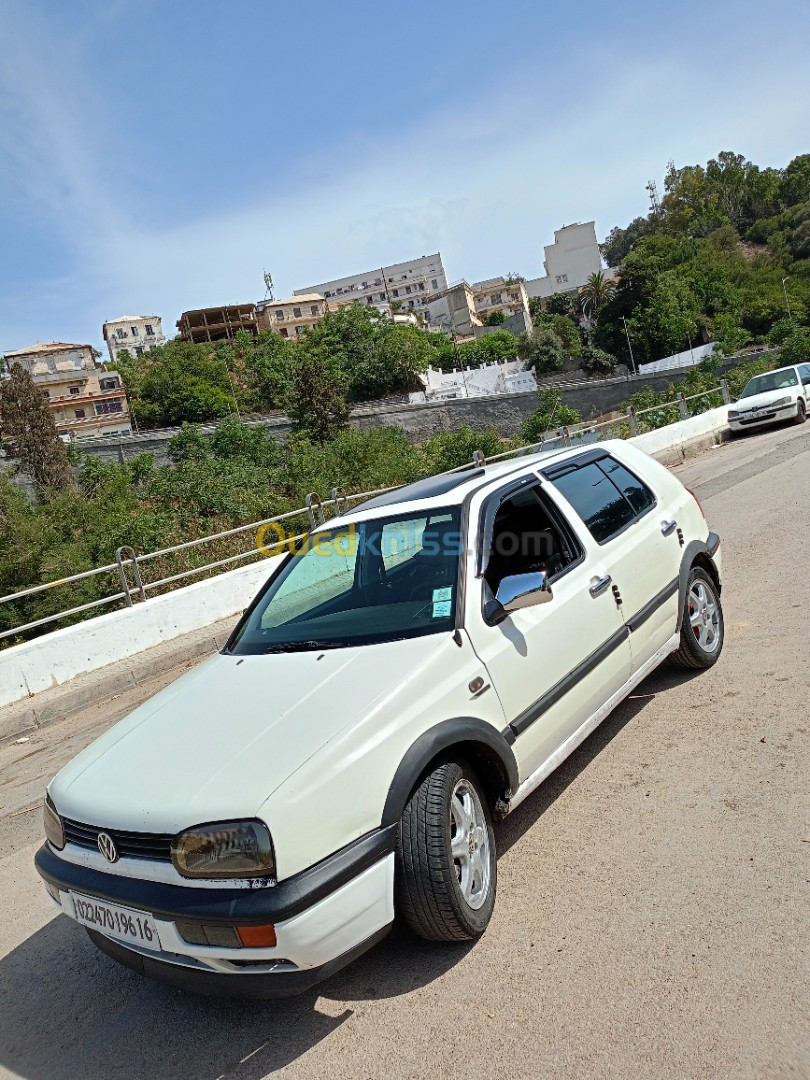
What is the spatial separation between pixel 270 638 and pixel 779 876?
2.33 meters

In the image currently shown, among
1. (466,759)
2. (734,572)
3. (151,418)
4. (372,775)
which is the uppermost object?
(151,418)

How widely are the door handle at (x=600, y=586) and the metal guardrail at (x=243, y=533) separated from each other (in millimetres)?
1785

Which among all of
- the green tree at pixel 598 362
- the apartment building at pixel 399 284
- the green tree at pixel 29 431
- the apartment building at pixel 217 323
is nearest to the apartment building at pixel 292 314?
the apartment building at pixel 217 323

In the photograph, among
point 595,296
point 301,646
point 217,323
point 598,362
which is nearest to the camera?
point 301,646

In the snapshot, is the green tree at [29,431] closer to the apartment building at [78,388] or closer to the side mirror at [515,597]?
the apartment building at [78,388]

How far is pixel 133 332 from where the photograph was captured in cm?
13912

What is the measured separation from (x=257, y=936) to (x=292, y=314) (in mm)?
127172

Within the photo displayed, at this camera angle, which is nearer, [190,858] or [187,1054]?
[190,858]

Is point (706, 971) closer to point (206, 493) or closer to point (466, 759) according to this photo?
point (466, 759)

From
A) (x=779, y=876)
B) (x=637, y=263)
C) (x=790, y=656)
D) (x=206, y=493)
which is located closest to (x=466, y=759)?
(x=779, y=876)

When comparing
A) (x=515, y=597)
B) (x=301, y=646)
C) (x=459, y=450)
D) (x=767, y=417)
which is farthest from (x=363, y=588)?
(x=767, y=417)

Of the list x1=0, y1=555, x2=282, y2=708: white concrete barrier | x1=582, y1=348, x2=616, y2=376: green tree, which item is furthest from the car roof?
x1=582, y1=348, x2=616, y2=376: green tree

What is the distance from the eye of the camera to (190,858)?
102 inches

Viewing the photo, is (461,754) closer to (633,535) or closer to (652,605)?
(652,605)
